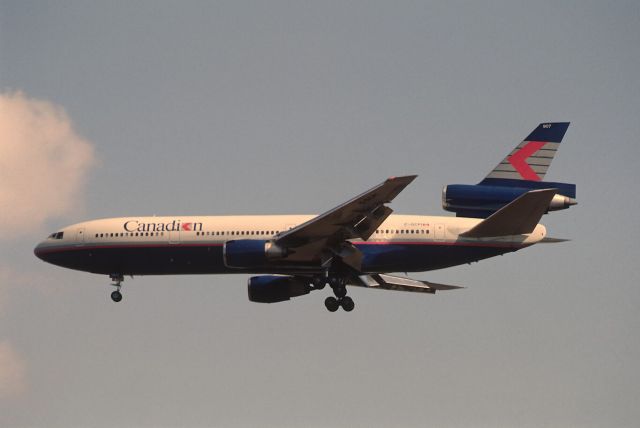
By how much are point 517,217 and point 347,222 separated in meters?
6.00

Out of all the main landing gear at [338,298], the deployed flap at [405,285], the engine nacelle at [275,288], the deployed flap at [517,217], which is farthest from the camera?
the deployed flap at [405,285]

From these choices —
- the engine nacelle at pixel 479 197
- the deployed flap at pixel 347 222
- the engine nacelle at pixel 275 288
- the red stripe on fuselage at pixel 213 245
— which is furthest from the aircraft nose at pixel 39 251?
the engine nacelle at pixel 479 197

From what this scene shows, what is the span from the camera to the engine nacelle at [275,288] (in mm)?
41125

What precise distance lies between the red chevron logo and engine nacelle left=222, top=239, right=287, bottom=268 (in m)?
10.1

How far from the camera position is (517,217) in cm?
3706

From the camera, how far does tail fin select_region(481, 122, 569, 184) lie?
4081 centimetres

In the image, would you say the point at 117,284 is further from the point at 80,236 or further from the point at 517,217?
the point at 517,217

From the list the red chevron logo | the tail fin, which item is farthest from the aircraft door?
the red chevron logo

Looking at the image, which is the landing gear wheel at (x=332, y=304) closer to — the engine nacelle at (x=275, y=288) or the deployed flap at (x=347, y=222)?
the engine nacelle at (x=275, y=288)

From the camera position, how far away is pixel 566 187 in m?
38.1

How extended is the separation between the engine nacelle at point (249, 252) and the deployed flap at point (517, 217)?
6.95 m

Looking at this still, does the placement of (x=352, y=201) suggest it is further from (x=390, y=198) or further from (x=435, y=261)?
(x=435, y=261)

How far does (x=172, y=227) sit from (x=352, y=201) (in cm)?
858

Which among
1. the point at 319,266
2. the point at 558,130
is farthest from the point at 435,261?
the point at 558,130
